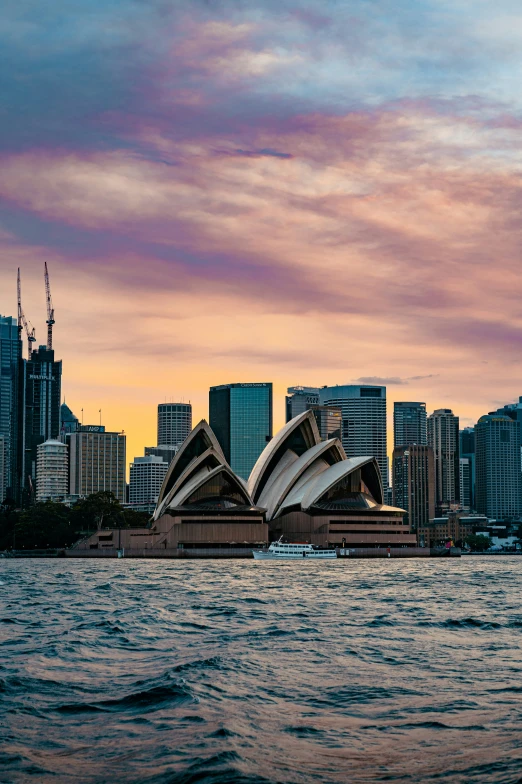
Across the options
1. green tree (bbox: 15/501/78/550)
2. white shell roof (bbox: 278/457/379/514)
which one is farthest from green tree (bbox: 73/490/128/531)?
white shell roof (bbox: 278/457/379/514)

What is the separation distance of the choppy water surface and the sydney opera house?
93.4 metres

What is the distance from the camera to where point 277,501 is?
142875 millimetres

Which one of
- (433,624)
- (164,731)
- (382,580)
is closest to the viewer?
(164,731)

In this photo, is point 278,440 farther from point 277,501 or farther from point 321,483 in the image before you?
point 321,483

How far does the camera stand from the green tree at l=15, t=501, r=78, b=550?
16938cm

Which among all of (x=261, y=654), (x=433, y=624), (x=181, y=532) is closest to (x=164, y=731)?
(x=261, y=654)

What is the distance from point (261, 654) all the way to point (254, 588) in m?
32.7

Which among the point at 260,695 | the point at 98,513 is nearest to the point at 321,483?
the point at 98,513

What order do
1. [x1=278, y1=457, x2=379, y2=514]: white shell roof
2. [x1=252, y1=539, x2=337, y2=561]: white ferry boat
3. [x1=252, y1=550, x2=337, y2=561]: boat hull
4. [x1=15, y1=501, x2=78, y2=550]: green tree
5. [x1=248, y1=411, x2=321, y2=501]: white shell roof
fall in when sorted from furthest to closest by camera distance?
1. [x1=15, y1=501, x2=78, y2=550]: green tree
2. [x1=248, y1=411, x2=321, y2=501]: white shell roof
3. [x1=278, y1=457, x2=379, y2=514]: white shell roof
4. [x1=252, y1=539, x2=337, y2=561]: white ferry boat
5. [x1=252, y1=550, x2=337, y2=561]: boat hull

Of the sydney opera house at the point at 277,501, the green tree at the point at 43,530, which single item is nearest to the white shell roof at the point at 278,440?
the sydney opera house at the point at 277,501

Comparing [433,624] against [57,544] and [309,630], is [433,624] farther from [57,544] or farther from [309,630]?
[57,544]

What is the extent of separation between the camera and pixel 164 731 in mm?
17938

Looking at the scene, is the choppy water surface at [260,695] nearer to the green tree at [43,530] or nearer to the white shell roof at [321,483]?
the white shell roof at [321,483]

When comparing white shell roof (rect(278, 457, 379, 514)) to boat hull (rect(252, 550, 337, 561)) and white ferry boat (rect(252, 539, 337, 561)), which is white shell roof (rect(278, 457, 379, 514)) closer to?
white ferry boat (rect(252, 539, 337, 561))
